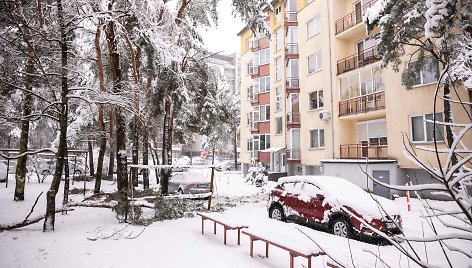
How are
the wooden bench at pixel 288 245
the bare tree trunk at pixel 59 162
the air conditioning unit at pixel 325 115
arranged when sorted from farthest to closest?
1. the air conditioning unit at pixel 325 115
2. the bare tree trunk at pixel 59 162
3. the wooden bench at pixel 288 245

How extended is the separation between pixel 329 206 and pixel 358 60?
51.1ft

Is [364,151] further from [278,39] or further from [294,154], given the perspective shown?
[278,39]

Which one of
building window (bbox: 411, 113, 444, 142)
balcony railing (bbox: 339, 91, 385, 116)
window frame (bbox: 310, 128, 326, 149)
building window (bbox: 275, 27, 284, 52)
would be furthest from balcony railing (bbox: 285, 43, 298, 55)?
building window (bbox: 411, 113, 444, 142)

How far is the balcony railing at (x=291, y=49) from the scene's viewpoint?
30991mm

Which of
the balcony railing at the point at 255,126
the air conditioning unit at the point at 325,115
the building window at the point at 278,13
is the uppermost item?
the building window at the point at 278,13

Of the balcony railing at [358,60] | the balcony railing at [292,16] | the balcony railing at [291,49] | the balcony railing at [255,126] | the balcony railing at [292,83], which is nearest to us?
the balcony railing at [358,60]

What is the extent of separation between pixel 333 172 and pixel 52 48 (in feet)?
60.1

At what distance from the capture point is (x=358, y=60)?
73.5ft

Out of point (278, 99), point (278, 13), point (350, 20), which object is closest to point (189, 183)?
point (350, 20)

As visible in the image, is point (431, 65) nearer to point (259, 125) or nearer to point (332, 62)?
point (332, 62)

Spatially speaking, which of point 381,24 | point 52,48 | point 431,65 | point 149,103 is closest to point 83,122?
point 149,103

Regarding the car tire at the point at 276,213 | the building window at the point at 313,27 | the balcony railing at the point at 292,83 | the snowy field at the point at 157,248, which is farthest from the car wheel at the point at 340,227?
the balcony railing at the point at 292,83

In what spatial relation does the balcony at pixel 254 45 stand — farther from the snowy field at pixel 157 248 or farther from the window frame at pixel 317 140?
the snowy field at pixel 157 248

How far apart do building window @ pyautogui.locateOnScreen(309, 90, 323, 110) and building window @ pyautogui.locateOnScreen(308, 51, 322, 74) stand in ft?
6.34
